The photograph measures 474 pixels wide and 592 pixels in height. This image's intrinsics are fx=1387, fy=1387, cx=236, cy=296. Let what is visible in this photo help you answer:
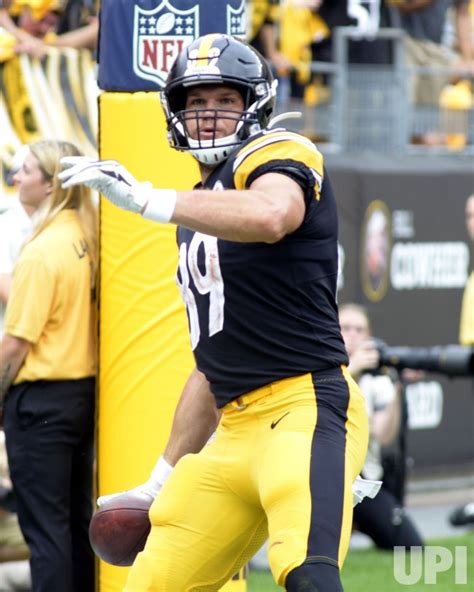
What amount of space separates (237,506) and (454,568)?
3.34m

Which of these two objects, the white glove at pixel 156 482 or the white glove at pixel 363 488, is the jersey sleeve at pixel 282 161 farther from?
the white glove at pixel 156 482

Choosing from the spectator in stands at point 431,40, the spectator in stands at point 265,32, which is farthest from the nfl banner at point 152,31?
the spectator in stands at point 431,40

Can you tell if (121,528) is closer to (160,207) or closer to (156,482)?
(156,482)

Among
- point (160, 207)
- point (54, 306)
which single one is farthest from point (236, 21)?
point (160, 207)

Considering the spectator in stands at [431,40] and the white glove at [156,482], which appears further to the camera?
the spectator in stands at [431,40]

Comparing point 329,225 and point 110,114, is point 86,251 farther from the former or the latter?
point 329,225

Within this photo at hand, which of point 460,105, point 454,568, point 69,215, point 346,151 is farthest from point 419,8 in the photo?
point 69,215

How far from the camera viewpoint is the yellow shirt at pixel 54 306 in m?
5.10

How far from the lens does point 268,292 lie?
3717 millimetres

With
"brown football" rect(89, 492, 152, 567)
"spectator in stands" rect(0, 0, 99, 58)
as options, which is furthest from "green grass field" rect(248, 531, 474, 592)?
"spectator in stands" rect(0, 0, 99, 58)

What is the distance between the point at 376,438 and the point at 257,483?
12.7 feet

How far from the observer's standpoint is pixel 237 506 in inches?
149

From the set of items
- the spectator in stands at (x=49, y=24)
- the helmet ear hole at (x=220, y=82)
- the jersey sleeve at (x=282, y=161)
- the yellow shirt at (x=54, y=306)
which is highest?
the spectator in stands at (x=49, y=24)

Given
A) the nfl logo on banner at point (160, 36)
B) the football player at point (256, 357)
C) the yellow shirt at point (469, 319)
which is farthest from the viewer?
the yellow shirt at point (469, 319)
